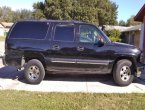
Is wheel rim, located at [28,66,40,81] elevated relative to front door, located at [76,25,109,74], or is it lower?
lower

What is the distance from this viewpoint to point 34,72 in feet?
36.0

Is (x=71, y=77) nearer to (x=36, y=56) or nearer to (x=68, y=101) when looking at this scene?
(x=36, y=56)

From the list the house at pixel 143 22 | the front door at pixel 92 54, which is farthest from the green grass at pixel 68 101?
the house at pixel 143 22

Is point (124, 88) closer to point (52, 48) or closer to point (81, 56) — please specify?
point (81, 56)

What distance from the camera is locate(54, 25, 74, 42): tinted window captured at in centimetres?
1099

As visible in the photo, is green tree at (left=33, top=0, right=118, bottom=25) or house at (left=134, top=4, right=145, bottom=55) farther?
green tree at (left=33, top=0, right=118, bottom=25)

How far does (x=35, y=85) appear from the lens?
10.8m

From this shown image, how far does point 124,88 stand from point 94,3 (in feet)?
178

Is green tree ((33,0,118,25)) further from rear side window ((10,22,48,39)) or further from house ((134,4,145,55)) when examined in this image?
rear side window ((10,22,48,39))

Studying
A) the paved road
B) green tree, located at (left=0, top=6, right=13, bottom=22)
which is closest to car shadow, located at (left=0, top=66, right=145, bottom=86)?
the paved road

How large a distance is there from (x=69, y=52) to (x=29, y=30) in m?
1.62

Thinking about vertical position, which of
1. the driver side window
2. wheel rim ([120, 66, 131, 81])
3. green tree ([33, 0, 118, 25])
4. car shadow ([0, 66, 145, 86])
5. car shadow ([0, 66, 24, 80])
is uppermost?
green tree ([33, 0, 118, 25])

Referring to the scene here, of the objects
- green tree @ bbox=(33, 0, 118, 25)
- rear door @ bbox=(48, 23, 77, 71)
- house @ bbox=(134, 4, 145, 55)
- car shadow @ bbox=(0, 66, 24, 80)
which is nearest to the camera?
rear door @ bbox=(48, 23, 77, 71)

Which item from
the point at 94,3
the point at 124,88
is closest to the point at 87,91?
the point at 124,88
